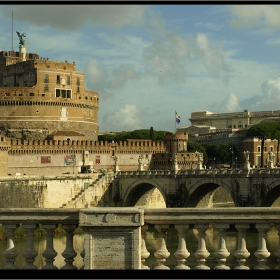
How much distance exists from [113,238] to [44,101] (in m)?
58.4

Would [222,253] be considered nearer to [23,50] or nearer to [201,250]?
[201,250]

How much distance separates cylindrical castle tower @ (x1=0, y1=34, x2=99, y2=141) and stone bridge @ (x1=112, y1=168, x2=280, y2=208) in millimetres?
13585

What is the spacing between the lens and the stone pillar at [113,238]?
6.75 m

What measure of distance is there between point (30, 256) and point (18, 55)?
70336 millimetres

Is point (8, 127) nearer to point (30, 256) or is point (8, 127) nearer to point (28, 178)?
point (28, 178)

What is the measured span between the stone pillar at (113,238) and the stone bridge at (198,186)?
36.4m

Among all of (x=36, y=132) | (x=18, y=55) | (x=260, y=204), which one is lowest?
(x=260, y=204)

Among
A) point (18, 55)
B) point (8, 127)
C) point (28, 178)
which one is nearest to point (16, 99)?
point (8, 127)

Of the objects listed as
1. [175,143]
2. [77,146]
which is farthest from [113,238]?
[175,143]

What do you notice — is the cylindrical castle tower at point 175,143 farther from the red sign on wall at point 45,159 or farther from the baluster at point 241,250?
Answer: the baluster at point 241,250

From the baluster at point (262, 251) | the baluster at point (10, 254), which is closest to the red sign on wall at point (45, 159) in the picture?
the baluster at point (10, 254)

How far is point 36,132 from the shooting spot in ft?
210

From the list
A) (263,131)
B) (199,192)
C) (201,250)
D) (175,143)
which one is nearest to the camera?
(201,250)

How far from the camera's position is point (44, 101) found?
64.5m
